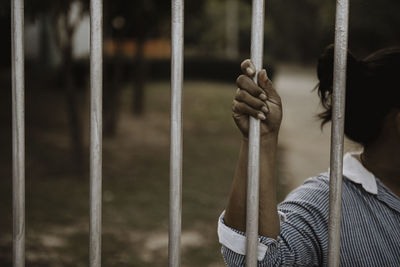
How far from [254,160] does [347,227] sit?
1.53 feet

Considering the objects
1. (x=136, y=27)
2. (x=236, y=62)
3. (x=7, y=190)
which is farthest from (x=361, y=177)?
(x=236, y=62)

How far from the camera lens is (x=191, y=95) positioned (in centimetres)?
1658

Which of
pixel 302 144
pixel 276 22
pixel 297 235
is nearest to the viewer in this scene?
pixel 297 235

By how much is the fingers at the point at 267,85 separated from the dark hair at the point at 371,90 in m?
0.33

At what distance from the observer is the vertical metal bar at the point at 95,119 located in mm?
1123

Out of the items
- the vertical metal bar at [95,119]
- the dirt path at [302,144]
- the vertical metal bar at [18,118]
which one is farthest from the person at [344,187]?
the dirt path at [302,144]

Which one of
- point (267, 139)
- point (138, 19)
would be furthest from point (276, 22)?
point (267, 139)

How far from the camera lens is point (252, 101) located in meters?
1.13

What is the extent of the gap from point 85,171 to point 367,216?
601cm

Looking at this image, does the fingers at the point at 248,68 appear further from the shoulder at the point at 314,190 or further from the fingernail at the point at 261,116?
the shoulder at the point at 314,190

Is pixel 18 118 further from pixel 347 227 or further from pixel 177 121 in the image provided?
pixel 347 227

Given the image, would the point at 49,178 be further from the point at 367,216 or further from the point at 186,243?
the point at 367,216

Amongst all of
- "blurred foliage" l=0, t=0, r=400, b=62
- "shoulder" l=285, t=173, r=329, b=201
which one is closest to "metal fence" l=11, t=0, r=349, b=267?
"shoulder" l=285, t=173, r=329, b=201

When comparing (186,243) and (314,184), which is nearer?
(314,184)
